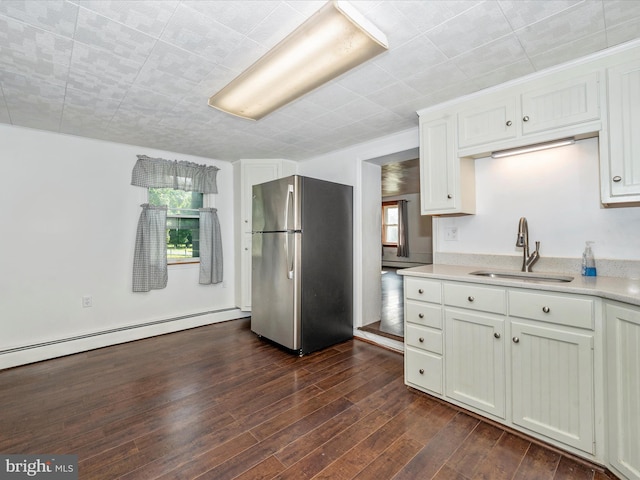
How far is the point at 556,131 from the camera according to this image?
181 cm

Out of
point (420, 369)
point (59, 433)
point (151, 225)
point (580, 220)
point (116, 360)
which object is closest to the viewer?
point (59, 433)

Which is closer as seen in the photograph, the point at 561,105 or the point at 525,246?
the point at 561,105

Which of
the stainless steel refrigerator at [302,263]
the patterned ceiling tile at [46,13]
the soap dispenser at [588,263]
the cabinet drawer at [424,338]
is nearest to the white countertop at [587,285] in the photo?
the soap dispenser at [588,263]

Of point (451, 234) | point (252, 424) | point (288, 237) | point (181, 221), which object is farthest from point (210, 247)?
point (451, 234)

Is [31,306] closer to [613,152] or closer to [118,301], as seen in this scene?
[118,301]

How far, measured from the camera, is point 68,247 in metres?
3.05

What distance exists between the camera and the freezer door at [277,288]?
2861 mm

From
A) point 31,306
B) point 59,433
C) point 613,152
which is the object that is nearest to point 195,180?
point 31,306

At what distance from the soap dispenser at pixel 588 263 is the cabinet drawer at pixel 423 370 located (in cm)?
107

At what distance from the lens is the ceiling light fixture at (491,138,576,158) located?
1857mm

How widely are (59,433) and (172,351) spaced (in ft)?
4.14

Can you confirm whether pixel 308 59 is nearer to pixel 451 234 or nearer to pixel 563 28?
pixel 563 28

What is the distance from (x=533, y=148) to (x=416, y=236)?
273 inches

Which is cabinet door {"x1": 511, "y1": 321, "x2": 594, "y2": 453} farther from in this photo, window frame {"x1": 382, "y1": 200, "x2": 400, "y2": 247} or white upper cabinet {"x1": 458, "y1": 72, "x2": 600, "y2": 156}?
window frame {"x1": 382, "y1": 200, "x2": 400, "y2": 247}
